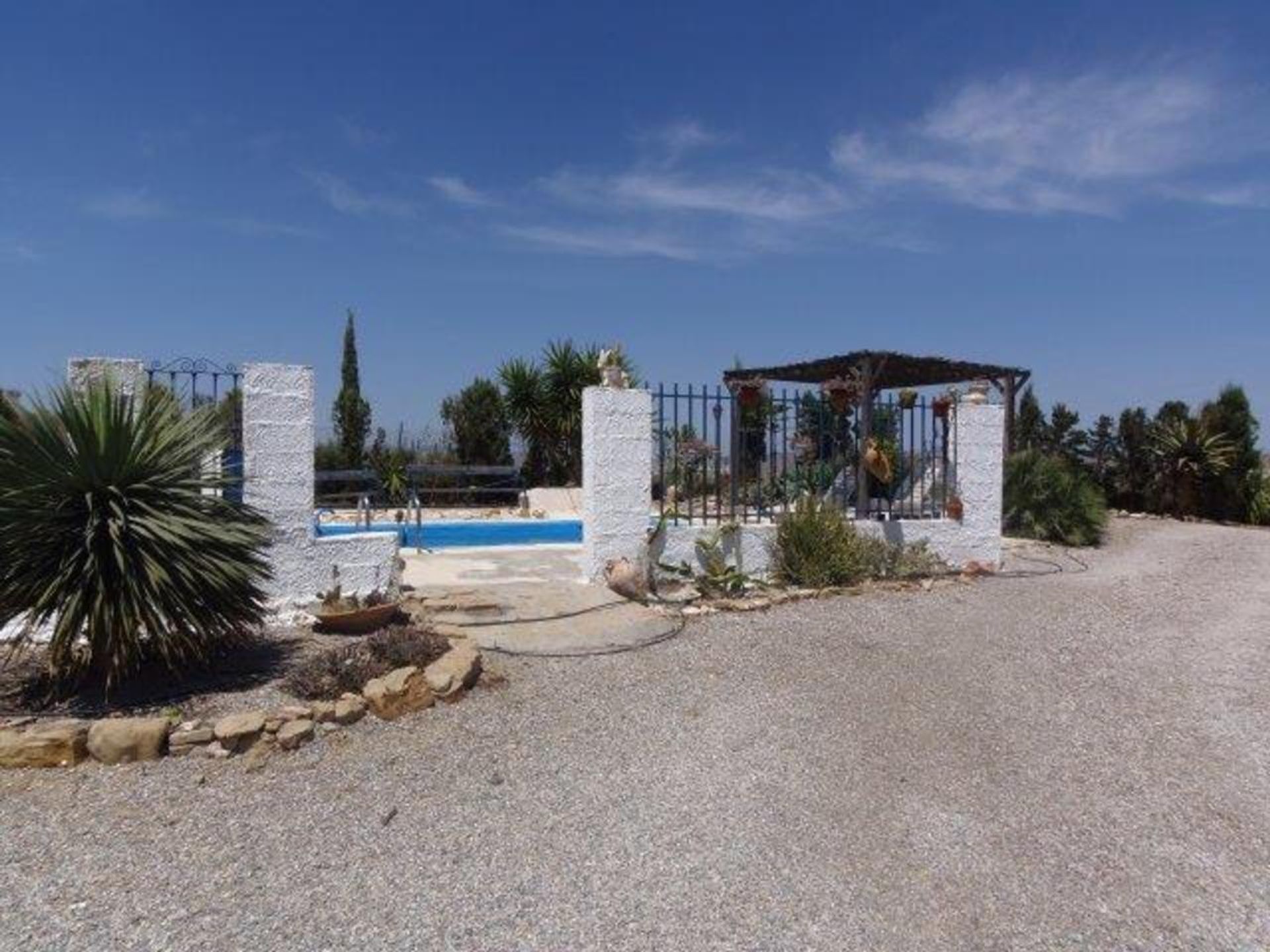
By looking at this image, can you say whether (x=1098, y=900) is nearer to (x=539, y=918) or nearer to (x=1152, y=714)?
(x=539, y=918)

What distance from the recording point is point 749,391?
998 centimetres

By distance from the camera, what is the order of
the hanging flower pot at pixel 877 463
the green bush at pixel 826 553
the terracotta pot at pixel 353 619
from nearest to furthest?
the terracotta pot at pixel 353 619 → the green bush at pixel 826 553 → the hanging flower pot at pixel 877 463

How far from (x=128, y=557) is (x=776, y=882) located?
408cm

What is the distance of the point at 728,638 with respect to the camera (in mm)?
7141

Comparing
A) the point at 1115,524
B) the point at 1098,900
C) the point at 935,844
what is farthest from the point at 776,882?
the point at 1115,524

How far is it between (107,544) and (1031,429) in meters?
15.8

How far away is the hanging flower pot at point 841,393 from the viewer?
34.7 feet

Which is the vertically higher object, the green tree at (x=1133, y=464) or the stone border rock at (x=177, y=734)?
the green tree at (x=1133, y=464)

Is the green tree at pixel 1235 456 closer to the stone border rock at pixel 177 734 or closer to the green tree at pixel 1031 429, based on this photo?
the green tree at pixel 1031 429

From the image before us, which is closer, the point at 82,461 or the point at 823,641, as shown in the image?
the point at 82,461

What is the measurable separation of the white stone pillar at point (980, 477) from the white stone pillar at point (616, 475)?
13.6ft

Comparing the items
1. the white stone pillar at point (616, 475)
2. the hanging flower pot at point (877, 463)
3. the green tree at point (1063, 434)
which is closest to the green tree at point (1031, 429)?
the green tree at point (1063, 434)

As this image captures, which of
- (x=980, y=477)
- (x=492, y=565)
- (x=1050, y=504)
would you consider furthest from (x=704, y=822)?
(x=1050, y=504)

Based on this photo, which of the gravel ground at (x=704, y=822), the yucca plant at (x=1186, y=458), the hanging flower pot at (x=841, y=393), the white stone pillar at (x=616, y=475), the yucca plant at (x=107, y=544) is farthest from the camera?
the yucca plant at (x=1186, y=458)
